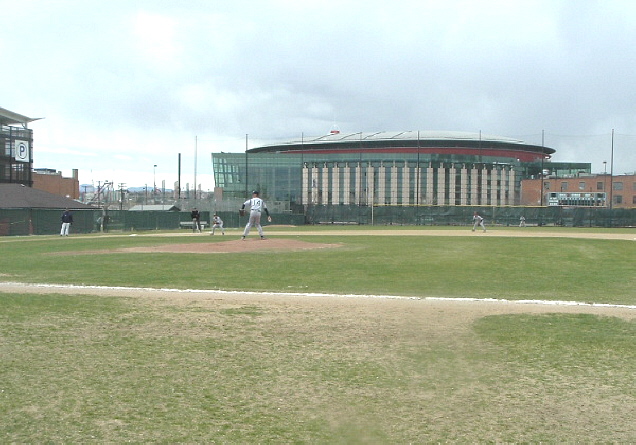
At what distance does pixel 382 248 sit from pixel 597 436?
19.5 meters

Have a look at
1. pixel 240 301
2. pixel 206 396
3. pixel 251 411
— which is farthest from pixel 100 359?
pixel 240 301

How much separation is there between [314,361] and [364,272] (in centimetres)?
922

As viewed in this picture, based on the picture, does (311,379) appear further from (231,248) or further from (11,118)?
(11,118)

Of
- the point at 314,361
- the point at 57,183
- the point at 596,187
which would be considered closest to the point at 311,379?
the point at 314,361

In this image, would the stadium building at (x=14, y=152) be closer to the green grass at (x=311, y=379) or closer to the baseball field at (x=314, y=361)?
the baseball field at (x=314, y=361)

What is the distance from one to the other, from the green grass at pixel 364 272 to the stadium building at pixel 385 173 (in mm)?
68477

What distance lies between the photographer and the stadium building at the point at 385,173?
94.4 metres

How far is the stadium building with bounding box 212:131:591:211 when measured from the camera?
94.4 m

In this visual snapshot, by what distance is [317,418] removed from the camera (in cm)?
477

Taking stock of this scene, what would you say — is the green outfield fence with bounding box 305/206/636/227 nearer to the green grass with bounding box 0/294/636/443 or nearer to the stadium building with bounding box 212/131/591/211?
the stadium building with bounding box 212/131/591/211

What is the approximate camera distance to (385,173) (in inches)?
3752


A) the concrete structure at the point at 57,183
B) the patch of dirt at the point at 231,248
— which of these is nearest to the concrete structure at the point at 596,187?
the concrete structure at the point at 57,183

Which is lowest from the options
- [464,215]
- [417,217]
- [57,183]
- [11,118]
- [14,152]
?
[417,217]

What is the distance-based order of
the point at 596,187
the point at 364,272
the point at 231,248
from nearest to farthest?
the point at 364,272 < the point at 231,248 < the point at 596,187
